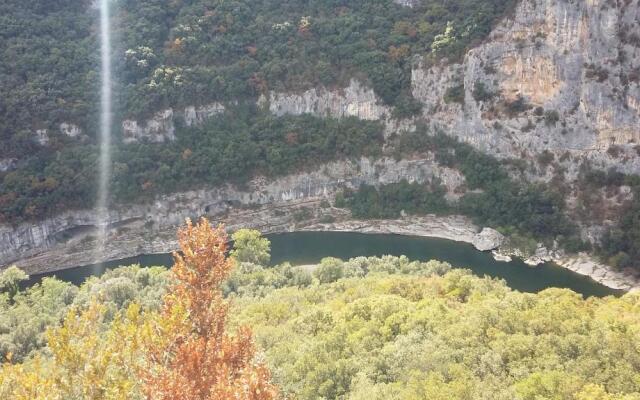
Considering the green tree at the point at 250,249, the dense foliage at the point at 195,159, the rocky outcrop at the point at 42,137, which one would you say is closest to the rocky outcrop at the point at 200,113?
the dense foliage at the point at 195,159

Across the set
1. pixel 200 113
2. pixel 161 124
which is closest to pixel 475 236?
pixel 200 113

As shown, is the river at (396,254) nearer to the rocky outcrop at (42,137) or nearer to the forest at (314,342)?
the rocky outcrop at (42,137)

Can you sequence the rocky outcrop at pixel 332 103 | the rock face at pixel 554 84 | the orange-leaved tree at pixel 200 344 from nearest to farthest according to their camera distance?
the orange-leaved tree at pixel 200 344 < the rock face at pixel 554 84 < the rocky outcrop at pixel 332 103

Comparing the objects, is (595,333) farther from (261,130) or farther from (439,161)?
(261,130)

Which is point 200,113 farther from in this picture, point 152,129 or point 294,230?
point 294,230

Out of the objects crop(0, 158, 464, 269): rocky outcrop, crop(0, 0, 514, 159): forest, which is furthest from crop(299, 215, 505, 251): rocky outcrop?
crop(0, 0, 514, 159): forest

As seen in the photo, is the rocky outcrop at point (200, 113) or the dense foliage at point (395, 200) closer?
the dense foliage at point (395, 200)

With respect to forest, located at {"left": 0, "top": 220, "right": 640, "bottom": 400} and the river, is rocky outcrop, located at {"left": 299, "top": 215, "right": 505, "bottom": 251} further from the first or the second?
forest, located at {"left": 0, "top": 220, "right": 640, "bottom": 400}
